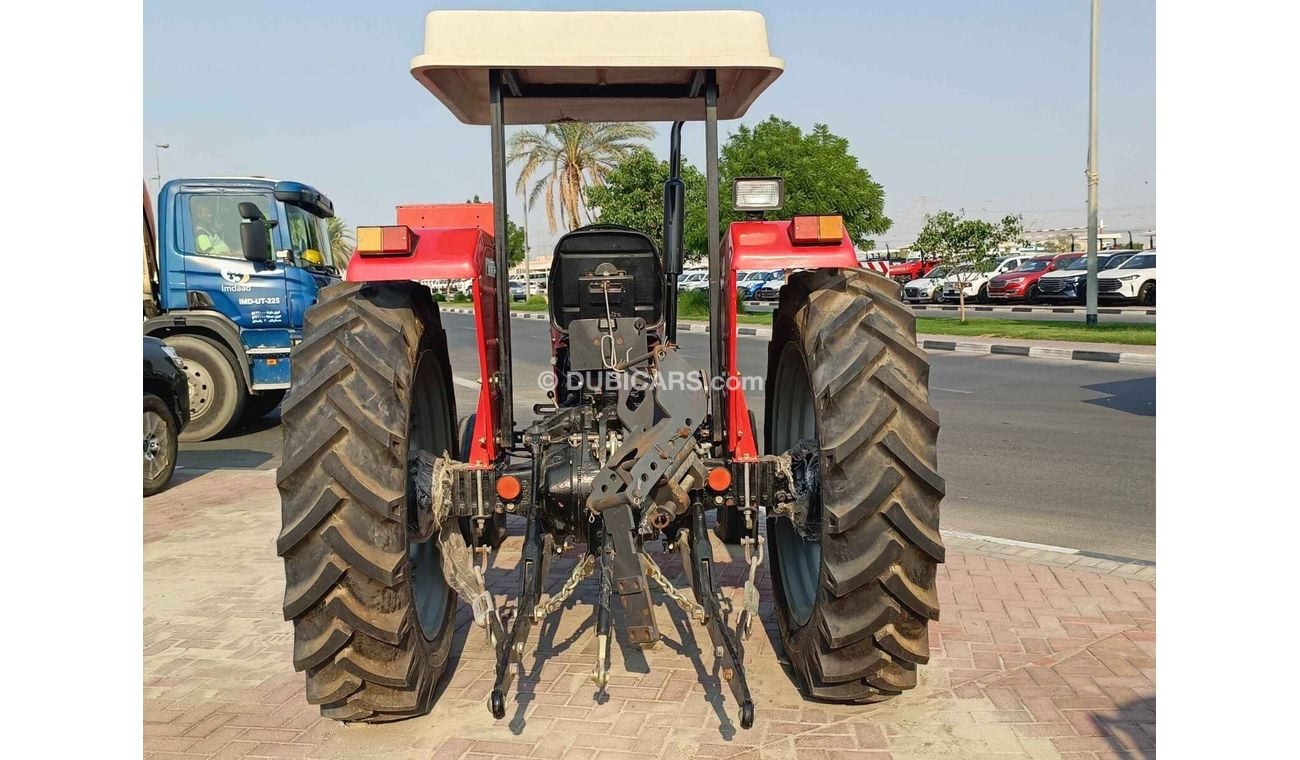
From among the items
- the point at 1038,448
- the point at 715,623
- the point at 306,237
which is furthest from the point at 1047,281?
the point at 715,623

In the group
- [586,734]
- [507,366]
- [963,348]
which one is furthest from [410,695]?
[963,348]

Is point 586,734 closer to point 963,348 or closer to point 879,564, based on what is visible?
point 879,564

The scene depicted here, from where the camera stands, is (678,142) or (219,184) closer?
(678,142)

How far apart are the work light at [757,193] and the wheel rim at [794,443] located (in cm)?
69

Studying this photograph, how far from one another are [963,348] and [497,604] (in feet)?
55.8

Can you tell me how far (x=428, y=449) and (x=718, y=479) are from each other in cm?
150

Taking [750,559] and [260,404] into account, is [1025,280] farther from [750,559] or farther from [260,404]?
[750,559]

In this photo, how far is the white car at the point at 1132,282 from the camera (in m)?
29.4

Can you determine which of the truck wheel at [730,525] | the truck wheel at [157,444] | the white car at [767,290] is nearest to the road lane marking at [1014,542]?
the truck wheel at [730,525]

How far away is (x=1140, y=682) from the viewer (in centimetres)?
431

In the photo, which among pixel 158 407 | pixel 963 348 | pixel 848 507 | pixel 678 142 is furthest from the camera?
pixel 963 348

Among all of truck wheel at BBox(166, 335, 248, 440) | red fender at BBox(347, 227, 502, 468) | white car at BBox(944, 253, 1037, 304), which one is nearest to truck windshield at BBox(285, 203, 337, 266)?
truck wheel at BBox(166, 335, 248, 440)

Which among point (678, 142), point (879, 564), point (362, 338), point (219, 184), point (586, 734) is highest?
point (219, 184)

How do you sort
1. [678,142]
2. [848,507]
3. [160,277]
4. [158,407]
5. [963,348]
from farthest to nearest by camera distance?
[963,348]
[160,277]
[158,407]
[678,142]
[848,507]
